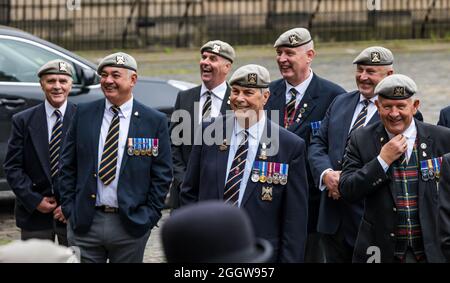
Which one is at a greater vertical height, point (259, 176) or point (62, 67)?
point (62, 67)

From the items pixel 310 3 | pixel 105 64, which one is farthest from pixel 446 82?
pixel 105 64

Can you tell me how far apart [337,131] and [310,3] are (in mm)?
18020

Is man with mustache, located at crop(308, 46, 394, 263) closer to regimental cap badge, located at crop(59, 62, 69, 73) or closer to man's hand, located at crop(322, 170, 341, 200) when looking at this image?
man's hand, located at crop(322, 170, 341, 200)

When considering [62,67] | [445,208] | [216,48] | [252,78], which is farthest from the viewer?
[216,48]

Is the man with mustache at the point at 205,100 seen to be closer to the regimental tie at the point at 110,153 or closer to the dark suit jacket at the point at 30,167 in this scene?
the dark suit jacket at the point at 30,167

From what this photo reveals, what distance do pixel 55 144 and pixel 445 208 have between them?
327 centimetres

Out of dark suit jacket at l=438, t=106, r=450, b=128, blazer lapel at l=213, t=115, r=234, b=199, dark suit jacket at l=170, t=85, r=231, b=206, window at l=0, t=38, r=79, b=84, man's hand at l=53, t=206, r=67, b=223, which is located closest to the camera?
blazer lapel at l=213, t=115, r=234, b=199

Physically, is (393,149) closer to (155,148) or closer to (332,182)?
(332,182)

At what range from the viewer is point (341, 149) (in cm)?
843

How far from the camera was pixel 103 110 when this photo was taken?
8078 mm

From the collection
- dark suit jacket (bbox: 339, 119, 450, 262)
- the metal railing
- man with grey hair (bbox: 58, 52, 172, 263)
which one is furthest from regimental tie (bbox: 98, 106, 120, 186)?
the metal railing

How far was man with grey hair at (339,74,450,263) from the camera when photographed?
7.27 meters

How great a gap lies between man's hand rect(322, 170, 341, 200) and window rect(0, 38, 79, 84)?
4360mm

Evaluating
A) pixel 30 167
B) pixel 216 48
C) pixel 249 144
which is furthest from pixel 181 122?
pixel 249 144
